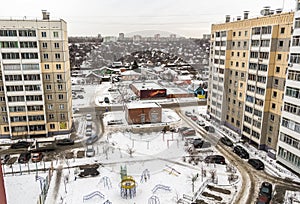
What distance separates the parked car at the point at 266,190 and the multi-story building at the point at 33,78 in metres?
19.5

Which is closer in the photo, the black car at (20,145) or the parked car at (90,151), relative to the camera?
the parked car at (90,151)

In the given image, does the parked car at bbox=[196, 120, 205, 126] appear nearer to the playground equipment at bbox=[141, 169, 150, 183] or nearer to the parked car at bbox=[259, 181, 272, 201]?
the playground equipment at bbox=[141, 169, 150, 183]

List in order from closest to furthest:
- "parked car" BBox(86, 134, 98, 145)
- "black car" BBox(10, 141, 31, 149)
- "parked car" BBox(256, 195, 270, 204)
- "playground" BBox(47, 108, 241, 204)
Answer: "parked car" BBox(256, 195, 270, 204), "playground" BBox(47, 108, 241, 204), "black car" BBox(10, 141, 31, 149), "parked car" BBox(86, 134, 98, 145)

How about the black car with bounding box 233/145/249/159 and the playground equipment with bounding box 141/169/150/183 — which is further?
the black car with bounding box 233/145/249/159

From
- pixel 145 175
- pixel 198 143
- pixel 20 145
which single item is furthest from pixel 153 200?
pixel 20 145

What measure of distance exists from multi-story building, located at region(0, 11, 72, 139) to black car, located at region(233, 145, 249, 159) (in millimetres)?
17312

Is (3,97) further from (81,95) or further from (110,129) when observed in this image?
(81,95)

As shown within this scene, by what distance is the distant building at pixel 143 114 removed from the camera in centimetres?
2898

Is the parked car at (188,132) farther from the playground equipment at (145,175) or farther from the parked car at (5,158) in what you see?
the parked car at (5,158)

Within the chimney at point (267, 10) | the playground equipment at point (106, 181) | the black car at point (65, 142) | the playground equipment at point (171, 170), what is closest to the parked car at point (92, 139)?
the black car at point (65, 142)

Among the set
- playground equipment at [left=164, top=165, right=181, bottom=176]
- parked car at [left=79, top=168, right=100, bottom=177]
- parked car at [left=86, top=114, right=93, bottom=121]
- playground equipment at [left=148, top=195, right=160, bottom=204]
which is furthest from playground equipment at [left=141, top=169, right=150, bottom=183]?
parked car at [left=86, top=114, right=93, bottom=121]

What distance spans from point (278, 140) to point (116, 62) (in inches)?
2280

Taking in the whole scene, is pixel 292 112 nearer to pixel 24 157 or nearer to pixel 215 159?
pixel 215 159

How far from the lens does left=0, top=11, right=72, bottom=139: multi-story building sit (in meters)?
23.0
